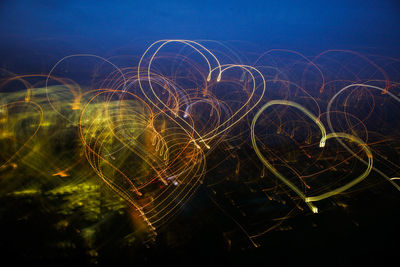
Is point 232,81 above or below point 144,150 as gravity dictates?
above

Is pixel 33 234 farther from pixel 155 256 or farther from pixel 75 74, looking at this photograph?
pixel 75 74

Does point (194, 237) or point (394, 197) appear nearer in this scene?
point (194, 237)

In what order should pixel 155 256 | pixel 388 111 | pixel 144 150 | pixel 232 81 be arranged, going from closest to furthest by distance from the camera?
pixel 155 256 < pixel 144 150 < pixel 388 111 < pixel 232 81

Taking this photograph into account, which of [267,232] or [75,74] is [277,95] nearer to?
[267,232]

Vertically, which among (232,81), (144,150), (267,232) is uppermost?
(232,81)

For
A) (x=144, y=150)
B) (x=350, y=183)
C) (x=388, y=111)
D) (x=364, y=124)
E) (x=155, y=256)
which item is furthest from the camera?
(x=388, y=111)

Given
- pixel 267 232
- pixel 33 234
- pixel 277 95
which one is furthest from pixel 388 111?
pixel 33 234

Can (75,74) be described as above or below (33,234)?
above

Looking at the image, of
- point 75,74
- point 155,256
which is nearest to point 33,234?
point 155,256

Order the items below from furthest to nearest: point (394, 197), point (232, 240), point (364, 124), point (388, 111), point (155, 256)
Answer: point (388, 111) < point (364, 124) < point (394, 197) < point (232, 240) < point (155, 256)
